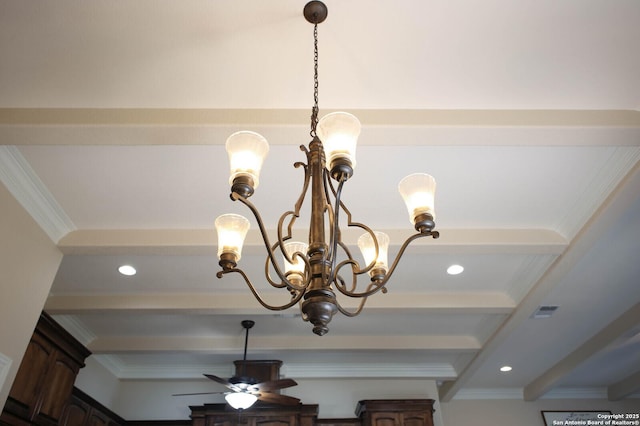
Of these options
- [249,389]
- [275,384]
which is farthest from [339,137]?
[249,389]

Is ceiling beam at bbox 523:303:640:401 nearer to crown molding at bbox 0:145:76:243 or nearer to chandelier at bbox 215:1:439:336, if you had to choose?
chandelier at bbox 215:1:439:336

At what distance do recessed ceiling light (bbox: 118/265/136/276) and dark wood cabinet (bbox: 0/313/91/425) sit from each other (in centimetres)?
74

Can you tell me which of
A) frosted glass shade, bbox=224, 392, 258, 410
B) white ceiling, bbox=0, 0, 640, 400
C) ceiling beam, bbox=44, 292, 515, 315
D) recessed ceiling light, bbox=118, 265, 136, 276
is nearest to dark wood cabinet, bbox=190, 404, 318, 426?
frosted glass shade, bbox=224, 392, 258, 410

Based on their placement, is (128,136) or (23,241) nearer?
(128,136)

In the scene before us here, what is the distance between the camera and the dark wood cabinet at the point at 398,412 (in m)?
5.14

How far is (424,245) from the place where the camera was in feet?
10.6

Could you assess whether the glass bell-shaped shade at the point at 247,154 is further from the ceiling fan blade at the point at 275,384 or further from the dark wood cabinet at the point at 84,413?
the dark wood cabinet at the point at 84,413

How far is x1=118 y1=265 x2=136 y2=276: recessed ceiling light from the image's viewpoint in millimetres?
3701

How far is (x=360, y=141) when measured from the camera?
2.33 meters

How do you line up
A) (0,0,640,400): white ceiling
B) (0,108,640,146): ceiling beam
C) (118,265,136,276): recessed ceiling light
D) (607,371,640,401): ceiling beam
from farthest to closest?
(607,371,640,401): ceiling beam
(118,265,136,276): recessed ceiling light
(0,108,640,146): ceiling beam
(0,0,640,400): white ceiling

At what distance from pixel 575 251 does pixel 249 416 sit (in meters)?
3.72

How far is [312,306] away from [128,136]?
139 cm

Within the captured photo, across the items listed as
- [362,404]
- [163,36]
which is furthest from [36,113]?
[362,404]

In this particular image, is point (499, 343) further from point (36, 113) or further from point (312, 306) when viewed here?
point (36, 113)
